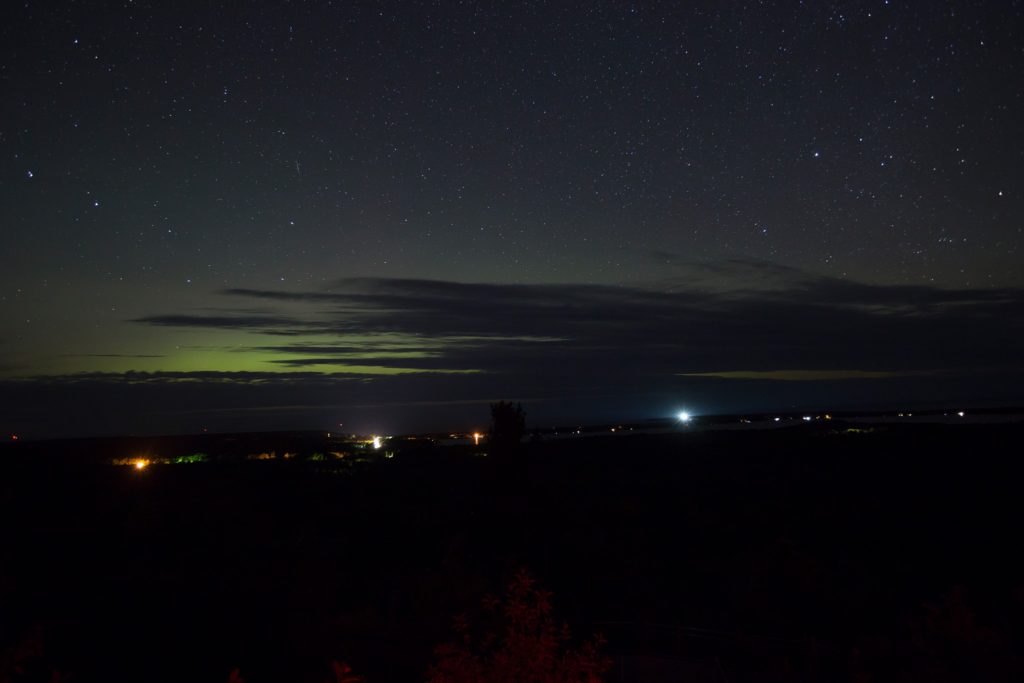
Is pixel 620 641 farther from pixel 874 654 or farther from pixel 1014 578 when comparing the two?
pixel 1014 578

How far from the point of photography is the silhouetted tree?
62.8 ft

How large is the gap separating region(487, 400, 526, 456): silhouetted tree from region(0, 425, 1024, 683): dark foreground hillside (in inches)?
19.5

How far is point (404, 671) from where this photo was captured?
13.2m

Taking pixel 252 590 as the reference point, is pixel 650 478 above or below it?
below

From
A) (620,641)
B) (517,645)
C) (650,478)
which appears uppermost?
(517,645)

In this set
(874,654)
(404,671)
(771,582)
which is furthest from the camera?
(771,582)

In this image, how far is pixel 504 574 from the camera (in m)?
17.6

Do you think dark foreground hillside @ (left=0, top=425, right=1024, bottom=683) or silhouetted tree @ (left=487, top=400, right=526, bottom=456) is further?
silhouetted tree @ (left=487, top=400, right=526, bottom=456)

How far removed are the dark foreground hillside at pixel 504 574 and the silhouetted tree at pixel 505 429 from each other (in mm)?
494

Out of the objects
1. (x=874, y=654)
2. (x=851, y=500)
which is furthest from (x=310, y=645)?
(x=851, y=500)

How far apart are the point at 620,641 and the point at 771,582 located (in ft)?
19.9

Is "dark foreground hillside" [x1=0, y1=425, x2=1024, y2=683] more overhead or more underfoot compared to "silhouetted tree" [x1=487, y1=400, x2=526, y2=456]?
more underfoot

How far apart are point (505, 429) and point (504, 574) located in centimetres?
406

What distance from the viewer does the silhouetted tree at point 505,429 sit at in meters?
19.1
